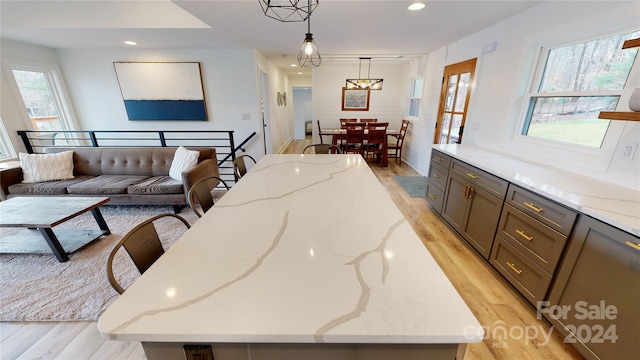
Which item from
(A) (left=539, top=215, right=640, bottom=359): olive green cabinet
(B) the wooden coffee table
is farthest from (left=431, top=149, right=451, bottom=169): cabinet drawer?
(B) the wooden coffee table

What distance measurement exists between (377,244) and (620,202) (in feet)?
5.01

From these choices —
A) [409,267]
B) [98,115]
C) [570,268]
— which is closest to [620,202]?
[570,268]

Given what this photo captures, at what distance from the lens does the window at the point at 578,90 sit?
1.65 meters

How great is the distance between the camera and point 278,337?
577mm

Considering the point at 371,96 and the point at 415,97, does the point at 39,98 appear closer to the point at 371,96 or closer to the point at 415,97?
the point at 371,96

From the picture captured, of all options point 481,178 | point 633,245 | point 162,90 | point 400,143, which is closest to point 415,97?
point 400,143

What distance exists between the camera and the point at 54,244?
205 centimetres

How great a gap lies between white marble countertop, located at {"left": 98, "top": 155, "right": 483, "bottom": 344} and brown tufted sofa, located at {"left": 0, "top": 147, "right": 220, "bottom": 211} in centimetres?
220

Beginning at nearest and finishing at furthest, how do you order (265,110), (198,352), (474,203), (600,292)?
1. (198,352)
2. (600,292)
3. (474,203)
4. (265,110)

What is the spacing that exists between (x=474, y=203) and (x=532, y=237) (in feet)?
2.00

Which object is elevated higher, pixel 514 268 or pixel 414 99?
pixel 414 99

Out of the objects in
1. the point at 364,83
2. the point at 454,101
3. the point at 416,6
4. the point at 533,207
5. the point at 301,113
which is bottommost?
the point at 533,207

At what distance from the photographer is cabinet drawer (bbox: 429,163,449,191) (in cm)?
265

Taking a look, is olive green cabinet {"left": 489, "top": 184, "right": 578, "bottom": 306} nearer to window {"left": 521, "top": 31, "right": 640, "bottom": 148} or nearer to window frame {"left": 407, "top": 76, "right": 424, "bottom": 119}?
window {"left": 521, "top": 31, "right": 640, "bottom": 148}
